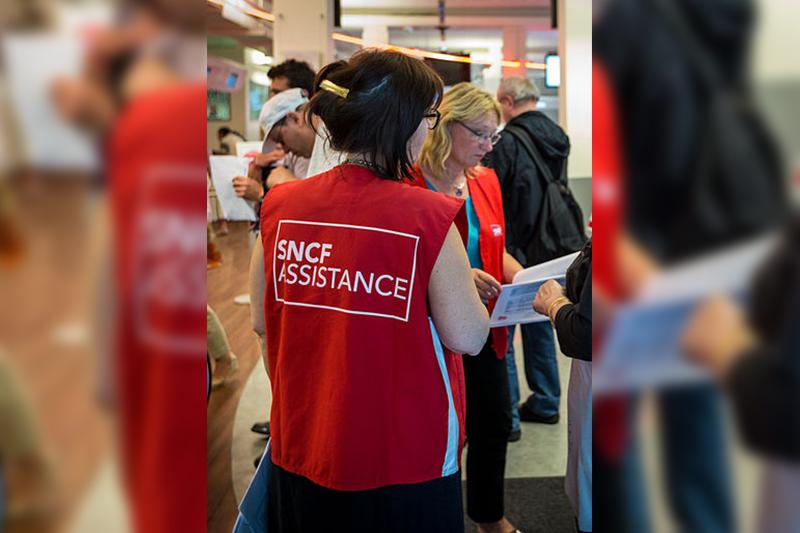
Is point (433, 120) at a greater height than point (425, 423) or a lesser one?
greater

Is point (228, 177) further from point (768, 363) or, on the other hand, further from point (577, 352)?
point (768, 363)

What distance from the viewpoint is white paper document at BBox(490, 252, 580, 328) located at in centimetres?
176

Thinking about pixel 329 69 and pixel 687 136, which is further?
pixel 329 69

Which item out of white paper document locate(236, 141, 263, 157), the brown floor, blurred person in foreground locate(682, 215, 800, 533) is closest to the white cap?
white paper document locate(236, 141, 263, 157)

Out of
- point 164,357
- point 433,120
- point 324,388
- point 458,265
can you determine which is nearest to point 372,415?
point 324,388

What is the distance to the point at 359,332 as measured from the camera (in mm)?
1183

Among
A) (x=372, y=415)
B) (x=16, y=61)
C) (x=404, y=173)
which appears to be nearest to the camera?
(x=16, y=61)

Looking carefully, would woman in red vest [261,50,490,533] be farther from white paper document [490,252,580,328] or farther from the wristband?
white paper document [490,252,580,328]

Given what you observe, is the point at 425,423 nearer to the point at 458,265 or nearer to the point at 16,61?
the point at 458,265

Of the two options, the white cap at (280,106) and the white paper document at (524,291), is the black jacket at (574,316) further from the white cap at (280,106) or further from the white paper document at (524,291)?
the white cap at (280,106)

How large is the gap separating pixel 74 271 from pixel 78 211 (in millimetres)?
30

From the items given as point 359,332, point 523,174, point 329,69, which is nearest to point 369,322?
point 359,332

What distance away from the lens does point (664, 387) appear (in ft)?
1.36

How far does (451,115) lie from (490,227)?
1.11 feet
